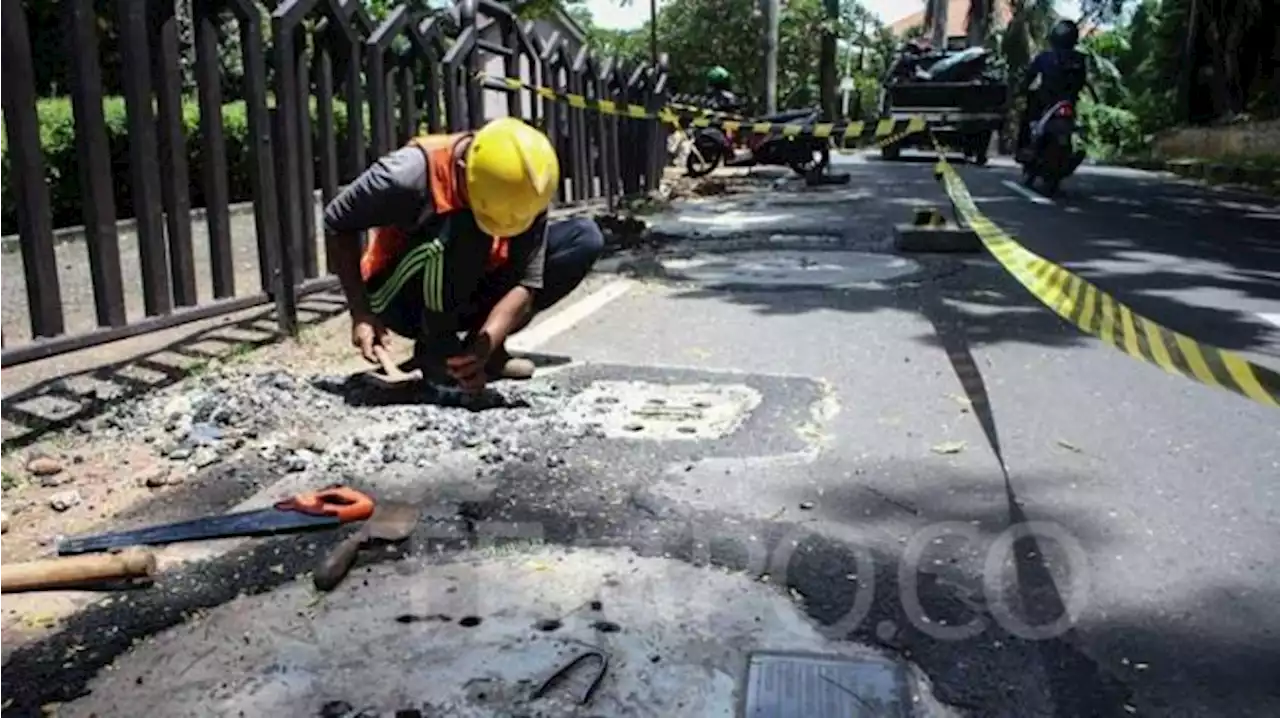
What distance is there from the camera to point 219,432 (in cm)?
389

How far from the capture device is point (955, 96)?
20.7 meters

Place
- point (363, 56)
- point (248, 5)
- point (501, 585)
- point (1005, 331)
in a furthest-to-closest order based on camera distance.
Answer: point (363, 56), point (1005, 331), point (248, 5), point (501, 585)

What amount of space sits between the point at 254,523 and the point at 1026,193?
12096 millimetres

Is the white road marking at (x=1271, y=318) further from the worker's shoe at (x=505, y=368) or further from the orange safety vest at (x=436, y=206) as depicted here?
the orange safety vest at (x=436, y=206)

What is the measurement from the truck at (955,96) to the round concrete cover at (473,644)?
18145 millimetres

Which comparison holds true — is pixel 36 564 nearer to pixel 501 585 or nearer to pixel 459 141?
pixel 501 585

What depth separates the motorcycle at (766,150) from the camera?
630 inches

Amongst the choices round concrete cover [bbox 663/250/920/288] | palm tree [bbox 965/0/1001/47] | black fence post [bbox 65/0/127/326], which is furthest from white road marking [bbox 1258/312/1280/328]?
palm tree [bbox 965/0/1001/47]

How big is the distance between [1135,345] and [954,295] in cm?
275

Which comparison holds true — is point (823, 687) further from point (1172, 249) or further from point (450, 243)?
point (1172, 249)

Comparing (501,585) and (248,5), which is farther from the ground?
(248,5)

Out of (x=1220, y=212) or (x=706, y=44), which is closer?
(x=1220, y=212)

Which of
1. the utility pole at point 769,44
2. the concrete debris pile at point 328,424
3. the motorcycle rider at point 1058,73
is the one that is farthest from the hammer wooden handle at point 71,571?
the utility pole at point 769,44

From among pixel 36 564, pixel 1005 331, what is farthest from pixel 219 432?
pixel 1005 331
